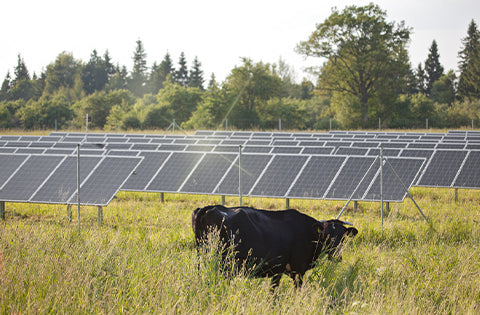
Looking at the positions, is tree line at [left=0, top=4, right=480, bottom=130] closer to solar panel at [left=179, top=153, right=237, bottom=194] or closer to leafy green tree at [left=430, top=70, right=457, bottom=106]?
leafy green tree at [left=430, top=70, right=457, bottom=106]

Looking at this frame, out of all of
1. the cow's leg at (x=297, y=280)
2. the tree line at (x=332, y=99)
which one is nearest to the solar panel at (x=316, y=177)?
the cow's leg at (x=297, y=280)

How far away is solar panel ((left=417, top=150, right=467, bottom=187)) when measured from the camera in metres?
14.1

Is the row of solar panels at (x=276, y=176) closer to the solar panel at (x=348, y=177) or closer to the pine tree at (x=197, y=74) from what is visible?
the solar panel at (x=348, y=177)

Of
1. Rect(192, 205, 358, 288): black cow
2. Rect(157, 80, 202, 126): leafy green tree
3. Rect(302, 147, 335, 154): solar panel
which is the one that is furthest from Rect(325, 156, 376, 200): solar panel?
Rect(157, 80, 202, 126): leafy green tree

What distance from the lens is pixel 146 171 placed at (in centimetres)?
1450

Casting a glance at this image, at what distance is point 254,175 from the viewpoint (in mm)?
13203

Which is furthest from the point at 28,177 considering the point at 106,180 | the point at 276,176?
the point at 276,176

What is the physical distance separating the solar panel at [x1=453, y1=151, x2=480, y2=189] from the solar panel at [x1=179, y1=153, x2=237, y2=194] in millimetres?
6248

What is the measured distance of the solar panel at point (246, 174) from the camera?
1270 centimetres

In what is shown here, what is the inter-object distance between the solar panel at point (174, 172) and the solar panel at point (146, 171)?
7.3 inches

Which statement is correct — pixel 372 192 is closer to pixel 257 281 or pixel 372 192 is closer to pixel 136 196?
pixel 257 281

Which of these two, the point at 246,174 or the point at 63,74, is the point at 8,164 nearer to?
the point at 246,174

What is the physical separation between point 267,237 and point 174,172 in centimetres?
802

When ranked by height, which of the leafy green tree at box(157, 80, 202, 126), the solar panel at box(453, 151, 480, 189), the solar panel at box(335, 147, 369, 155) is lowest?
the solar panel at box(453, 151, 480, 189)
